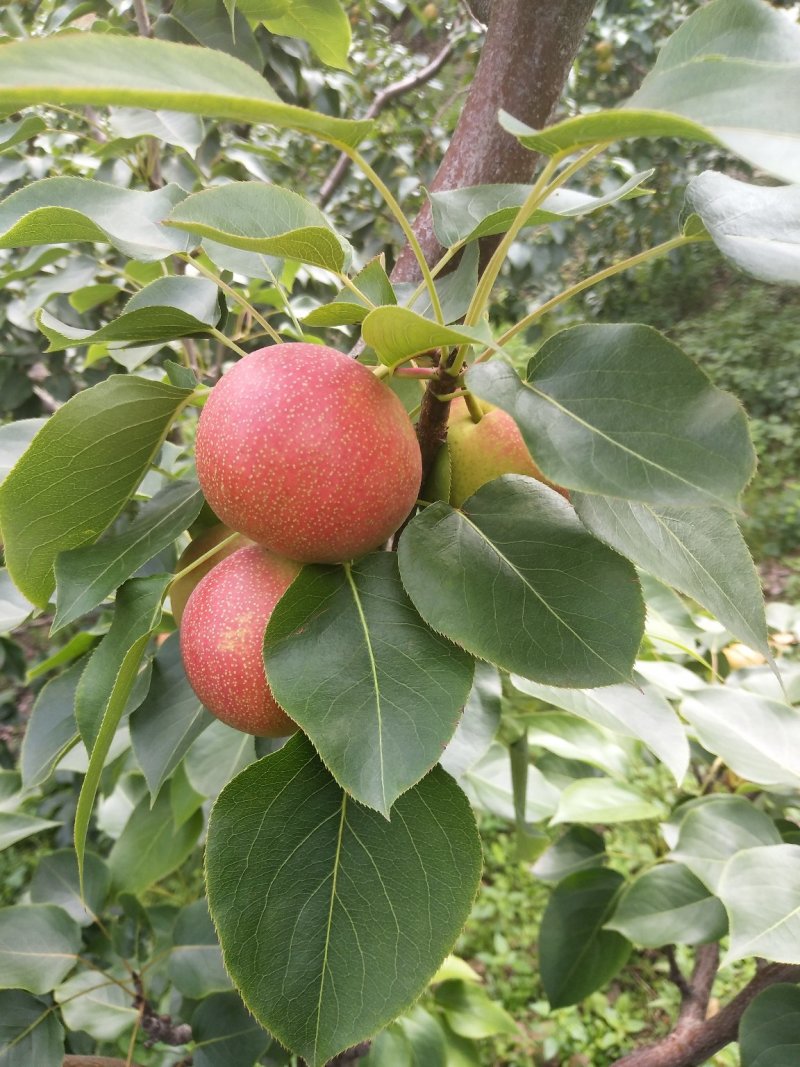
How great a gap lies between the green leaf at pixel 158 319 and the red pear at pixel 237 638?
187 millimetres

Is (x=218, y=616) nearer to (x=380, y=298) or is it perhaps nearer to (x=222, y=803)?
(x=222, y=803)

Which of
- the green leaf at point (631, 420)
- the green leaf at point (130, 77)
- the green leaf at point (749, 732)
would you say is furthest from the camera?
the green leaf at point (749, 732)

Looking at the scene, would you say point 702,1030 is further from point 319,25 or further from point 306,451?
point 319,25

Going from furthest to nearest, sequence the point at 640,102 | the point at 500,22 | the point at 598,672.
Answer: the point at 500,22
the point at 598,672
the point at 640,102

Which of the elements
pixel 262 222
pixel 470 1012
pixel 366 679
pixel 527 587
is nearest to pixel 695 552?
pixel 527 587

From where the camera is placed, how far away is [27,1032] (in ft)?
2.73

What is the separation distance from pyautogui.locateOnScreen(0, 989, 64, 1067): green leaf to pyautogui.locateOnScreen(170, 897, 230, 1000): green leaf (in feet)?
0.47

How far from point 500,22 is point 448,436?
0.45 metres

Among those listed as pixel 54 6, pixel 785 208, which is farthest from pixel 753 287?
pixel 785 208

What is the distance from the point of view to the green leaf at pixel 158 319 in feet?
1.75

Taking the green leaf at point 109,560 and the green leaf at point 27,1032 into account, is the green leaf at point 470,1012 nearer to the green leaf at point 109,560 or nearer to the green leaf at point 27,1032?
the green leaf at point 27,1032

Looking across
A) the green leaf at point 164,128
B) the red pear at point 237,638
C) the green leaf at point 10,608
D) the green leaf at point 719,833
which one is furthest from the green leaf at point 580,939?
the green leaf at point 164,128

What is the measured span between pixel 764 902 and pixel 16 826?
2.77 feet

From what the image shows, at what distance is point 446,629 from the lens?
A: 0.42 metres
